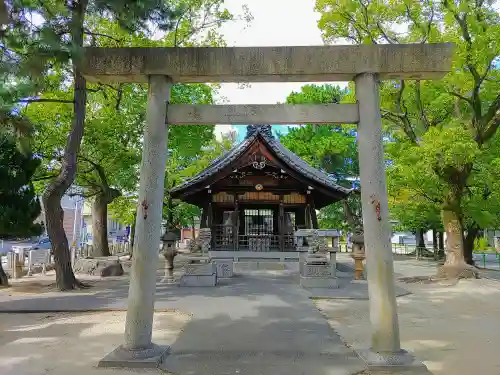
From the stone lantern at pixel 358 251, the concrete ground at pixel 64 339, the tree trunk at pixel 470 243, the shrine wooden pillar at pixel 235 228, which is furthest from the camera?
the tree trunk at pixel 470 243

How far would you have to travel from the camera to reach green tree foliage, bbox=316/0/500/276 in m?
12.6

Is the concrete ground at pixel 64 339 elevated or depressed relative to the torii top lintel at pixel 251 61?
depressed

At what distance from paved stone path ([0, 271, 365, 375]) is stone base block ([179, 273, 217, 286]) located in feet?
1.06

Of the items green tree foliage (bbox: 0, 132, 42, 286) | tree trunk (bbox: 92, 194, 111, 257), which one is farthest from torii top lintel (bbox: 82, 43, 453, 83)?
tree trunk (bbox: 92, 194, 111, 257)

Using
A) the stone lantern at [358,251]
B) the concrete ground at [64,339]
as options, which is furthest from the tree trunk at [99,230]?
the stone lantern at [358,251]

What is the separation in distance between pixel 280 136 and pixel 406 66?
28.8m

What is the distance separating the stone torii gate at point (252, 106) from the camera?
526 centimetres

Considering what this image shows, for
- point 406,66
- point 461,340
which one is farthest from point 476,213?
point 406,66

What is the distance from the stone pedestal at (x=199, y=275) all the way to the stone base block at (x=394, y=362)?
7578 mm

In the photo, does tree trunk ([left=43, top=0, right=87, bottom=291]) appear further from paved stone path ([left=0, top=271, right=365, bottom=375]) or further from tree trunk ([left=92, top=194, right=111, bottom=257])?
tree trunk ([left=92, top=194, right=111, bottom=257])

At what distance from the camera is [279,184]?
17.4m

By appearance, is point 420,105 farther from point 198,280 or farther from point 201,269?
point 198,280

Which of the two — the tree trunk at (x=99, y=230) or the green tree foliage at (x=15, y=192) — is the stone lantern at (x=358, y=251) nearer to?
the green tree foliage at (x=15, y=192)

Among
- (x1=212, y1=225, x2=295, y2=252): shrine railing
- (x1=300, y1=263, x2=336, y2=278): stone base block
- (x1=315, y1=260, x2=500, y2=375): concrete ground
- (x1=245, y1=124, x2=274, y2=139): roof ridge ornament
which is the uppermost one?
(x1=245, y1=124, x2=274, y2=139): roof ridge ornament
